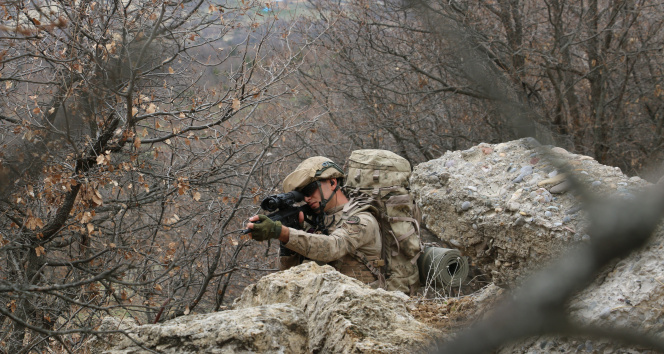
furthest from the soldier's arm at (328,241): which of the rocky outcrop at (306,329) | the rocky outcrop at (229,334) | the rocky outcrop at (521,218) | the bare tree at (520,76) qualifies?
the bare tree at (520,76)

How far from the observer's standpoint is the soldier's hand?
4.16 meters

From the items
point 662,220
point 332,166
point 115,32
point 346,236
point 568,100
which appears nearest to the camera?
point 662,220

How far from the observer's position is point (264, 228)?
4180 mm

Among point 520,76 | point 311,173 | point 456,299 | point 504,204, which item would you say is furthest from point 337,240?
point 520,76

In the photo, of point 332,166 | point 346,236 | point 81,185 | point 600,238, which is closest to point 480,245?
point 346,236

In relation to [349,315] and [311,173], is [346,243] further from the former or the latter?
[349,315]

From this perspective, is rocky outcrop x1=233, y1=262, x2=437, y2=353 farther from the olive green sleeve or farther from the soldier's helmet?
the soldier's helmet

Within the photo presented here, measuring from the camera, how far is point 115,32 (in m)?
5.44

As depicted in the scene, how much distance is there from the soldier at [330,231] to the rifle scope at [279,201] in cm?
15

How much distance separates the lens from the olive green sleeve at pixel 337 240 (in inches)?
171

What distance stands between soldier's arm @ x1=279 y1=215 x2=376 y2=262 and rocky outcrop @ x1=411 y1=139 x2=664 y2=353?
40.7 inches

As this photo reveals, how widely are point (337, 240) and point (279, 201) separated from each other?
0.53 m

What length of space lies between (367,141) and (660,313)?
8496 mm

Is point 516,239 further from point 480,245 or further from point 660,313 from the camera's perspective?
point 660,313
